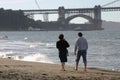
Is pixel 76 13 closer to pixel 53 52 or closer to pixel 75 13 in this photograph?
pixel 75 13

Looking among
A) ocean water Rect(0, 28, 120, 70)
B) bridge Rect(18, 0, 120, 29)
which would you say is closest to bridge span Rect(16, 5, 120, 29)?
bridge Rect(18, 0, 120, 29)

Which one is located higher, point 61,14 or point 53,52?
point 61,14

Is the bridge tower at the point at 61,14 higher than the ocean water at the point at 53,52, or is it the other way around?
the bridge tower at the point at 61,14

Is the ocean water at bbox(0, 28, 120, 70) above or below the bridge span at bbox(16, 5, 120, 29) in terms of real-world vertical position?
below

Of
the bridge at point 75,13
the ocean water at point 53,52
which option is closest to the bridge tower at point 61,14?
the bridge at point 75,13

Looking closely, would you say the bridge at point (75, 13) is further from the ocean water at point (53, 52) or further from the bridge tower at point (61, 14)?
the ocean water at point (53, 52)

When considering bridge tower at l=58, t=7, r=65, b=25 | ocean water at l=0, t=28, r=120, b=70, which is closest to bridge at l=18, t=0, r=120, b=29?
bridge tower at l=58, t=7, r=65, b=25

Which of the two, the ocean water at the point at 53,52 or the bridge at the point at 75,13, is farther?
the bridge at the point at 75,13

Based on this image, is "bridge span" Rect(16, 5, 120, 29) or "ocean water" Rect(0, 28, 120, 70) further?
"bridge span" Rect(16, 5, 120, 29)

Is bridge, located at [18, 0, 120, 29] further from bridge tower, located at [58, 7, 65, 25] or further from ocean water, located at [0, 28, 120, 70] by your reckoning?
ocean water, located at [0, 28, 120, 70]

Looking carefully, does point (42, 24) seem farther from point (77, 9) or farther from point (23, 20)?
point (77, 9)

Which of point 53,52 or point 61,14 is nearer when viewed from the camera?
point 53,52

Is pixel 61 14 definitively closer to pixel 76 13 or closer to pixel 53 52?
pixel 76 13

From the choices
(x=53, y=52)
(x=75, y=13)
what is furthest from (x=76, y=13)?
(x=53, y=52)
